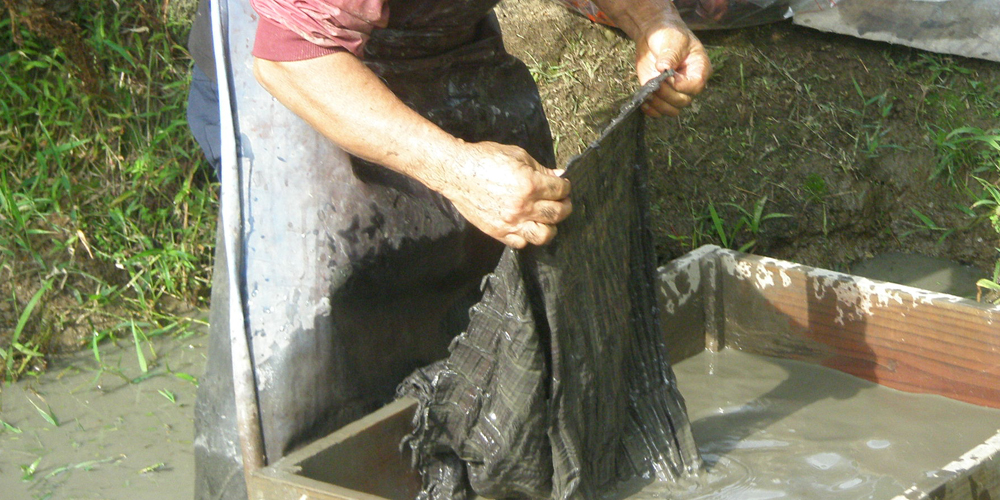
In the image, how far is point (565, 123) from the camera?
3936mm

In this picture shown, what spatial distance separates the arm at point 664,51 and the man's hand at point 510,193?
0.53m

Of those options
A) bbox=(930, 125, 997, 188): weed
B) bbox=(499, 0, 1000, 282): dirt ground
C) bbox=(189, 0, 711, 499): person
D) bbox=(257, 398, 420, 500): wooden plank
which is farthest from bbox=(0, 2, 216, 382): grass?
bbox=(930, 125, 997, 188): weed

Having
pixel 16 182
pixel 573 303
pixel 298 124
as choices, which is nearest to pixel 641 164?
pixel 573 303

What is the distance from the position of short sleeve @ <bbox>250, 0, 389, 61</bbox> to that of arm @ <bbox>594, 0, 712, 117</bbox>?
66 centimetres

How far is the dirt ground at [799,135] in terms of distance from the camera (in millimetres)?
3883

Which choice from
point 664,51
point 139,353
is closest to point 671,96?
point 664,51

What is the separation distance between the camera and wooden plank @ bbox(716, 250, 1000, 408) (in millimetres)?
2367

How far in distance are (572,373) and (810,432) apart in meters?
0.75

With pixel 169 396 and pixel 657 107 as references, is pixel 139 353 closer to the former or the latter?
pixel 169 396

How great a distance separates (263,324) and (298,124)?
0.42 metres

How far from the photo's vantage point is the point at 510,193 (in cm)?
166

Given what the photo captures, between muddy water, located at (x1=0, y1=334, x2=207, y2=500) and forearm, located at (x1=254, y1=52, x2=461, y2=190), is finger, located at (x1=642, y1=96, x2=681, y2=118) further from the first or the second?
muddy water, located at (x1=0, y1=334, x2=207, y2=500)

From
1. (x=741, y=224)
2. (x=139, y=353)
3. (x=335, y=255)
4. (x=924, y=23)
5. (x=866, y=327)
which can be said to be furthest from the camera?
(x=924, y=23)

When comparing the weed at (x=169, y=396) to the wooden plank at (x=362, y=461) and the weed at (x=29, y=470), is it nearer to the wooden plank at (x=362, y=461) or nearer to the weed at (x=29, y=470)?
the weed at (x=29, y=470)
